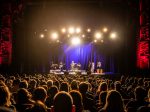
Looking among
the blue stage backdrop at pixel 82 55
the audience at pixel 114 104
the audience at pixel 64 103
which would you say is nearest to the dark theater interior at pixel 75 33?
the blue stage backdrop at pixel 82 55

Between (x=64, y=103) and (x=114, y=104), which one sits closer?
(x=64, y=103)

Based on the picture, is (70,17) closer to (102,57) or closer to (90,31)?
(90,31)

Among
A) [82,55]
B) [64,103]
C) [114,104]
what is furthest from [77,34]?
[64,103]

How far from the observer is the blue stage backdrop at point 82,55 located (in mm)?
34916

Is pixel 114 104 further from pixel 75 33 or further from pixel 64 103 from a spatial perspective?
pixel 75 33

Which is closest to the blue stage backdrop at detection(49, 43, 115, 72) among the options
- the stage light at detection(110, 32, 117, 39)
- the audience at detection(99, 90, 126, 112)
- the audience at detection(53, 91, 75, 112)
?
the stage light at detection(110, 32, 117, 39)

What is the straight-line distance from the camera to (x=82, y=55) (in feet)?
126

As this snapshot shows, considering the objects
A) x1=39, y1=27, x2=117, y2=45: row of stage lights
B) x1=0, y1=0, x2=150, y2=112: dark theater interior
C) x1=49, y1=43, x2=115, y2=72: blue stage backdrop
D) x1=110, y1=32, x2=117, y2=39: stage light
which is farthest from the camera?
x1=49, y1=43, x2=115, y2=72: blue stage backdrop

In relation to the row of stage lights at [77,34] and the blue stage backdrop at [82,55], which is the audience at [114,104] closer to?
the row of stage lights at [77,34]

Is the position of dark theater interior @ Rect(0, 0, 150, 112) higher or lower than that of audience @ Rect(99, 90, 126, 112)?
higher

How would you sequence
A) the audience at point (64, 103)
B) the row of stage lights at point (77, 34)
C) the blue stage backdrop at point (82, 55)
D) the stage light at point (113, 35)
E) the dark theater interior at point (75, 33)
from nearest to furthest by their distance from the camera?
the audience at point (64, 103)
the dark theater interior at point (75, 33)
the stage light at point (113, 35)
the row of stage lights at point (77, 34)
the blue stage backdrop at point (82, 55)

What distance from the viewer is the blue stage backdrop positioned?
3492 cm

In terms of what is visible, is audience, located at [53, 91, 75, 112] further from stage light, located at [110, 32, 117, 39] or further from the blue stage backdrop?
the blue stage backdrop

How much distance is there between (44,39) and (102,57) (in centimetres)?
753
